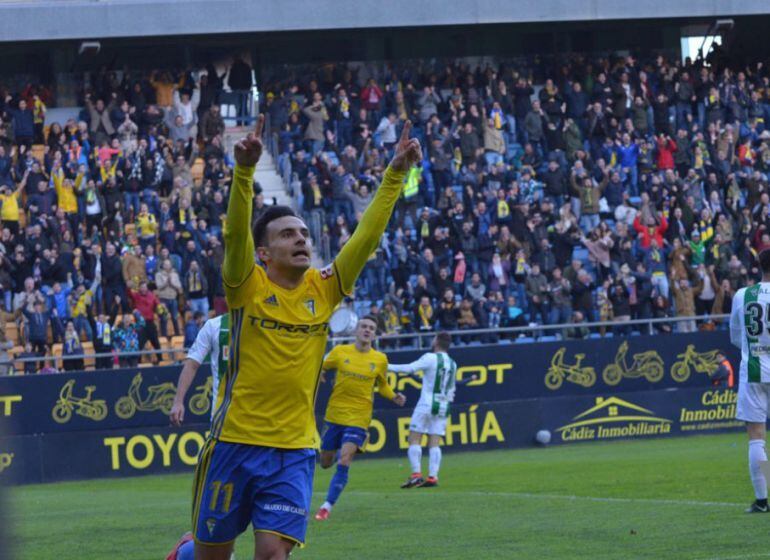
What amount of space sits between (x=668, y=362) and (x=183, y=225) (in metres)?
9.37

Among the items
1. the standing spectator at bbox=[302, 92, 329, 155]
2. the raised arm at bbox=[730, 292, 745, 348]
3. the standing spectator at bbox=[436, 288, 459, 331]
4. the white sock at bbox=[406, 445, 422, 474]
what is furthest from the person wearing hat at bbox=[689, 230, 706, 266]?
the raised arm at bbox=[730, 292, 745, 348]

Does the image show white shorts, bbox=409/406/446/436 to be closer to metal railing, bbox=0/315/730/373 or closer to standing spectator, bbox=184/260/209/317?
metal railing, bbox=0/315/730/373

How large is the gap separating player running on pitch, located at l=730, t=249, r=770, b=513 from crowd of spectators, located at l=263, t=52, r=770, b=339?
1398 centimetres

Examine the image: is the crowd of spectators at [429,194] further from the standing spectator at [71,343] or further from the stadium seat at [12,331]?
the stadium seat at [12,331]

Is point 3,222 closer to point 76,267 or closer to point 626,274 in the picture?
point 76,267

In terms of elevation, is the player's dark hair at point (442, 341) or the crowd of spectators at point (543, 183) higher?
the crowd of spectators at point (543, 183)

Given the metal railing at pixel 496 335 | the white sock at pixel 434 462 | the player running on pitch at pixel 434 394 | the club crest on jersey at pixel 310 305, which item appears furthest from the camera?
the metal railing at pixel 496 335

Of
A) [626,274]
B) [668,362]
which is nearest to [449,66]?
[626,274]

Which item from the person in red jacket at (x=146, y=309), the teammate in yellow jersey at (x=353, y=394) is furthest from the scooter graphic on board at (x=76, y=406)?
the teammate in yellow jersey at (x=353, y=394)

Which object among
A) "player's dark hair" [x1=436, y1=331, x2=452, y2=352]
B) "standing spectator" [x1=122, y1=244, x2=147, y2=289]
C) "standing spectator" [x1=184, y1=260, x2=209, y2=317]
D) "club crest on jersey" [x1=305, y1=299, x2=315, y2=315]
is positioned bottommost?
"player's dark hair" [x1=436, y1=331, x2=452, y2=352]

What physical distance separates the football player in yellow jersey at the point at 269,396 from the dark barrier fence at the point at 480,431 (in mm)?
15407

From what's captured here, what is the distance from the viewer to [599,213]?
101 feet

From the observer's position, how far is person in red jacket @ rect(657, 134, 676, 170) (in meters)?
32.5

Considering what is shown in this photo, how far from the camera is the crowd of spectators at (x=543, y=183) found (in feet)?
91.8
